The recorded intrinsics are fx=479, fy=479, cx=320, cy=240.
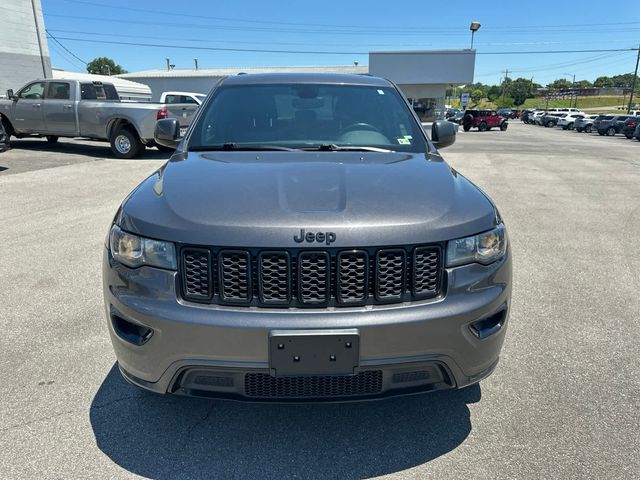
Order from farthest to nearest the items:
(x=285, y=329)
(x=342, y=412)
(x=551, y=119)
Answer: (x=551, y=119)
(x=342, y=412)
(x=285, y=329)

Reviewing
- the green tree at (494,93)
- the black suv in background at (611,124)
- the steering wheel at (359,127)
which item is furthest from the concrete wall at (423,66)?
the green tree at (494,93)

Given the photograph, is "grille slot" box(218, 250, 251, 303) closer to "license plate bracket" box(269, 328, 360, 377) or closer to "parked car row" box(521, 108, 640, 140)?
"license plate bracket" box(269, 328, 360, 377)

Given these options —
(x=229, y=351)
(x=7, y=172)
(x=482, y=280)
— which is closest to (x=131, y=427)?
(x=229, y=351)

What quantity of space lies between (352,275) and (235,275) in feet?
1.62

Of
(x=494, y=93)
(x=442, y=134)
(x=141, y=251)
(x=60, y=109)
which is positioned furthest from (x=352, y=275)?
(x=494, y=93)

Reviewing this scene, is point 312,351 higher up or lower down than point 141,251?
lower down

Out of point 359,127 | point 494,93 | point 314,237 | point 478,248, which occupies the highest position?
point 494,93

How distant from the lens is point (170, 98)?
18.8 metres

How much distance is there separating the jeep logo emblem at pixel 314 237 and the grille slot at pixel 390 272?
0.23 m

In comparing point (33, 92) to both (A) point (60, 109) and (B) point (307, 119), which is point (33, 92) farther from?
(B) point (307, 119)

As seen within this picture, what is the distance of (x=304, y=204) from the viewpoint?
2.14m

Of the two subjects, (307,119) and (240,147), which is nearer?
(240,147)

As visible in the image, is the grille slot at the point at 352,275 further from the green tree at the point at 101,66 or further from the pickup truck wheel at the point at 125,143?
the green tree at the point at 101,66

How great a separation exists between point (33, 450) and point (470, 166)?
1298cm
